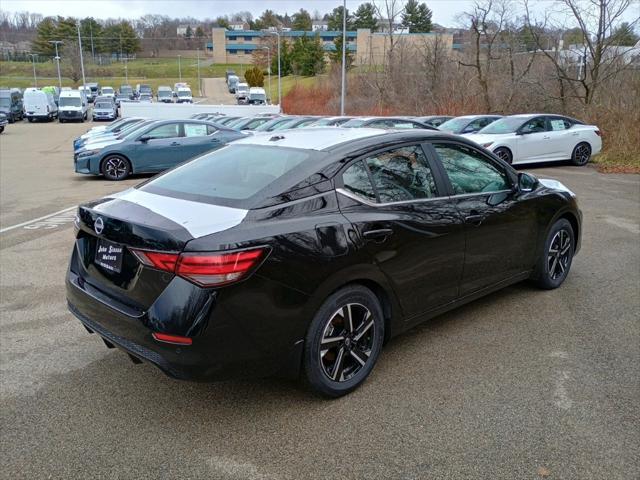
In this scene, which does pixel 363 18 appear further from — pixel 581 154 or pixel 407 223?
pixel 407 223

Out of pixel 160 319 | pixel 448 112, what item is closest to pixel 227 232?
pixel 160 319

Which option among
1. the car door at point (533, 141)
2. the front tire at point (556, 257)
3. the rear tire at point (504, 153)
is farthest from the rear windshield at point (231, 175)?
A: the car door at point (533, 141)

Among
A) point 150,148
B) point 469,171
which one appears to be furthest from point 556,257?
point 150,148

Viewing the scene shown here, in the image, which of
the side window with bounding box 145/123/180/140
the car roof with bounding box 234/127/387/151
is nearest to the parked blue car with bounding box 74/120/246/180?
the side window with bounding box 145/123/180/140

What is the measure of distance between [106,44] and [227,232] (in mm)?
148622

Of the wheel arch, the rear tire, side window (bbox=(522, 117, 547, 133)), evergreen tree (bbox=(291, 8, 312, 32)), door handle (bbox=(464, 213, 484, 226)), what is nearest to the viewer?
door handle (bbox=(464, 213, 484, 226))

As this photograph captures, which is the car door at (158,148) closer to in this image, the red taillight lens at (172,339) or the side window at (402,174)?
the side window at (402,174)

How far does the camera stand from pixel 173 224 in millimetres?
2951

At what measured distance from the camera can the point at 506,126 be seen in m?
14.7

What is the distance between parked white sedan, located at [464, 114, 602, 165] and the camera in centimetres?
1434

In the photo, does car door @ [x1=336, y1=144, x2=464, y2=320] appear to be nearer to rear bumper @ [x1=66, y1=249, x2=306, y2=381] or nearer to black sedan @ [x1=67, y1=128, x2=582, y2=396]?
black sedan @ [x1=67, y1=128, x2=582, y2=396]

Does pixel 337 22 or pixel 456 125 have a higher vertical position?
pixel 337 22

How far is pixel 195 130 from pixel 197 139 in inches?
12.6

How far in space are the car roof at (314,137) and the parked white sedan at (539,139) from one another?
34.0ft
